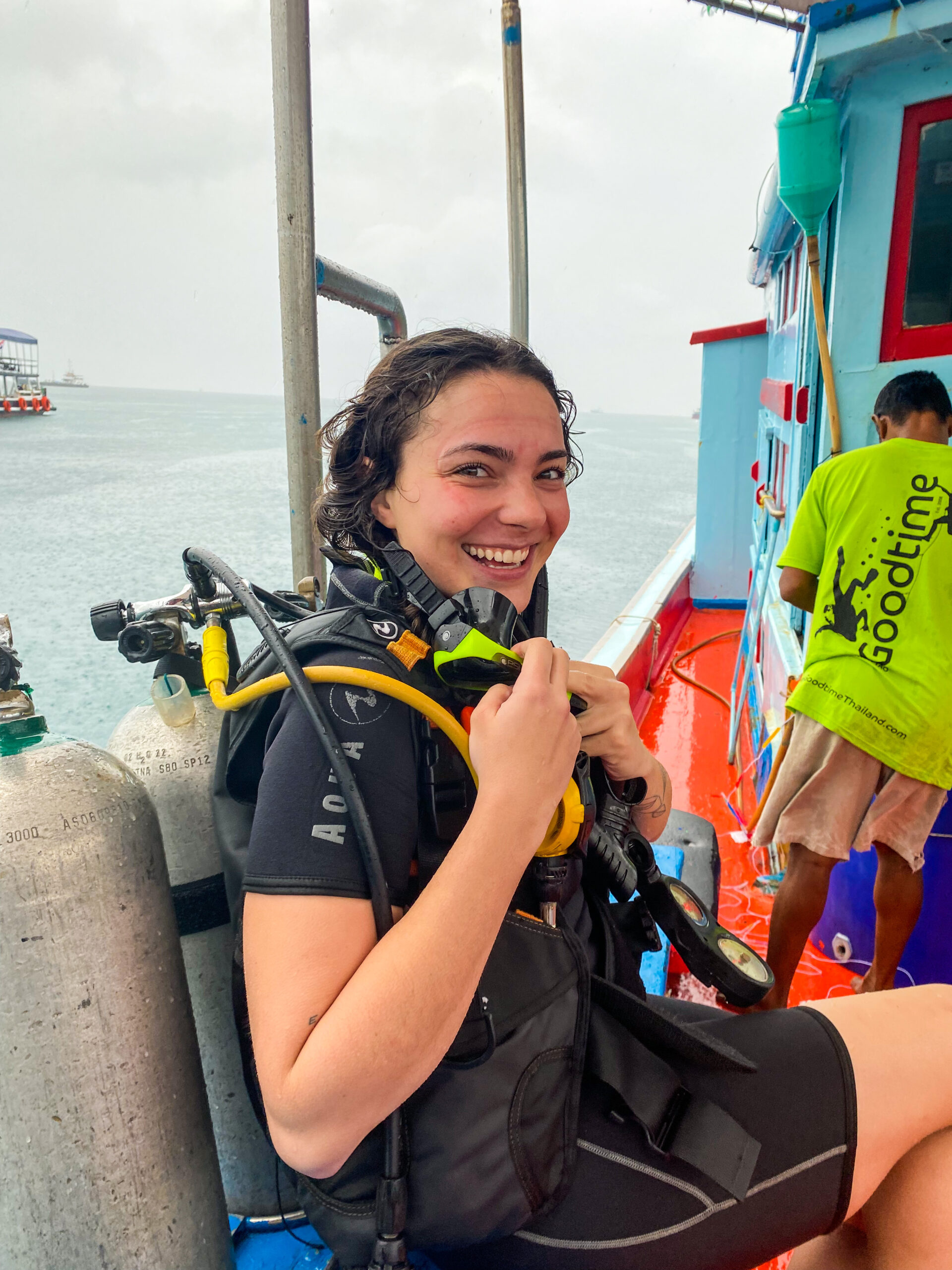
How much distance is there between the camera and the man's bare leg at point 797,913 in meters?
2.05

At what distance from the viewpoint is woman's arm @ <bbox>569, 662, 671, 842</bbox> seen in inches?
40.6

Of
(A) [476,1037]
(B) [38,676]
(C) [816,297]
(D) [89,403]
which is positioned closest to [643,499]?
(D) [89,403]

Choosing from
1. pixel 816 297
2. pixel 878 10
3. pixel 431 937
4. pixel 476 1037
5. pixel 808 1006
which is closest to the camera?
pixel 431 937

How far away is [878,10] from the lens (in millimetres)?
1943

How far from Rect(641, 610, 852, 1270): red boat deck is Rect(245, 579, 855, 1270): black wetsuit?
0.77 meters

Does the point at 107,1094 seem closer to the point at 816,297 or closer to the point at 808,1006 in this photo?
the point at 808,1006

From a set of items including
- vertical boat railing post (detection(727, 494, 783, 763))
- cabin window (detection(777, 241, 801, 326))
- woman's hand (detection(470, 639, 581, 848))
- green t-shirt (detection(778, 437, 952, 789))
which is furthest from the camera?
vertical boat railing post (detection(727, 494, 783, 763))

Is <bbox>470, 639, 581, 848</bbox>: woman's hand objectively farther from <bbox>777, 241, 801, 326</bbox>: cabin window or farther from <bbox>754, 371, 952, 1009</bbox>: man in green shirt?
<bbox>777, 241, 801, 326</bbox>: cabin window

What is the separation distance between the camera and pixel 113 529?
8.98 feet

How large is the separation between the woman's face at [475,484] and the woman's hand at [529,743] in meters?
0.21

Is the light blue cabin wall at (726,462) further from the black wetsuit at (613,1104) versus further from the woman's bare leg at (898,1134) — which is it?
the black wetsuit at (613,1104)

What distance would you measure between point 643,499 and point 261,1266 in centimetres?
1243

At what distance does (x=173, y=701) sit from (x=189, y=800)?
0.13 metres

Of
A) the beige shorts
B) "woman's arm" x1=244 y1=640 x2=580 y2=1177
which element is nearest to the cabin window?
the beige shorts
